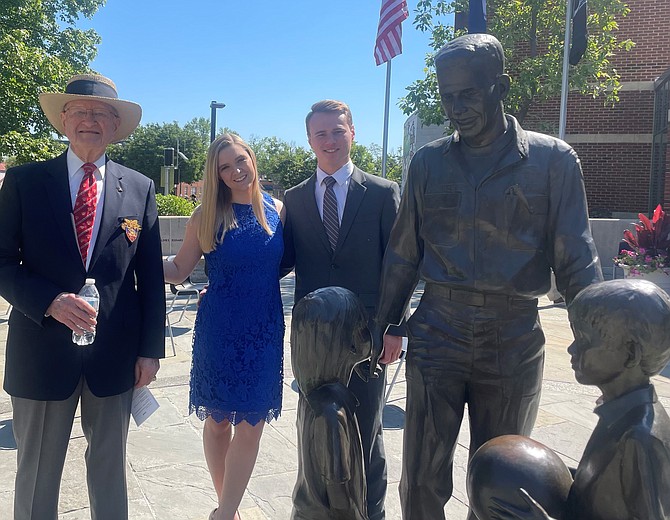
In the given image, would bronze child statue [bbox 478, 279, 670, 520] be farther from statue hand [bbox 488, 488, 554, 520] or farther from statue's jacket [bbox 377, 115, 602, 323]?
statue's jacket [bbox 377, 115, 602, 323]

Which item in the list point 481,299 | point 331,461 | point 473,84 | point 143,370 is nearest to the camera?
point 331,461

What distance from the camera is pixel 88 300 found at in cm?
231

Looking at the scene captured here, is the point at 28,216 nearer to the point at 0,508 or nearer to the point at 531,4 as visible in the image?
the point at 0,508

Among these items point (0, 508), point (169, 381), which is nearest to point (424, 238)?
point (0, 508)

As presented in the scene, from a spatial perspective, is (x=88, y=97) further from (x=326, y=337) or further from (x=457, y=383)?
(x=457, y=383)

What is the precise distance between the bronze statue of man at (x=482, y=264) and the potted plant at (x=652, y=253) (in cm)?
824

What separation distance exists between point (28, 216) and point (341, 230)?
139 centimetres

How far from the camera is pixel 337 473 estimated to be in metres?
1.54

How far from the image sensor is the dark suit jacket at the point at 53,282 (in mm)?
2387

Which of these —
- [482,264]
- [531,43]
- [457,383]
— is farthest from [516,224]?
[531,43]

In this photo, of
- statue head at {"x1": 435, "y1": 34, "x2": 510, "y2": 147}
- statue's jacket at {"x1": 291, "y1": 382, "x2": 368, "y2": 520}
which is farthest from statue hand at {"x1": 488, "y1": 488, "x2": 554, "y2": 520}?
statue head at {"x1": 435, "y1": 34, "x2": 510, "y2": 147}

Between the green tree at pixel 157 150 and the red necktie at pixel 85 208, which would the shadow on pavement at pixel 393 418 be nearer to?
the red necktie at pixel 85 208

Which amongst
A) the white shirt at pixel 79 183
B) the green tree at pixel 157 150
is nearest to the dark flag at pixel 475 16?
the white shirt at pixel 79 183

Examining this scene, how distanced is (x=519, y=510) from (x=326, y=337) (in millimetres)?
682
